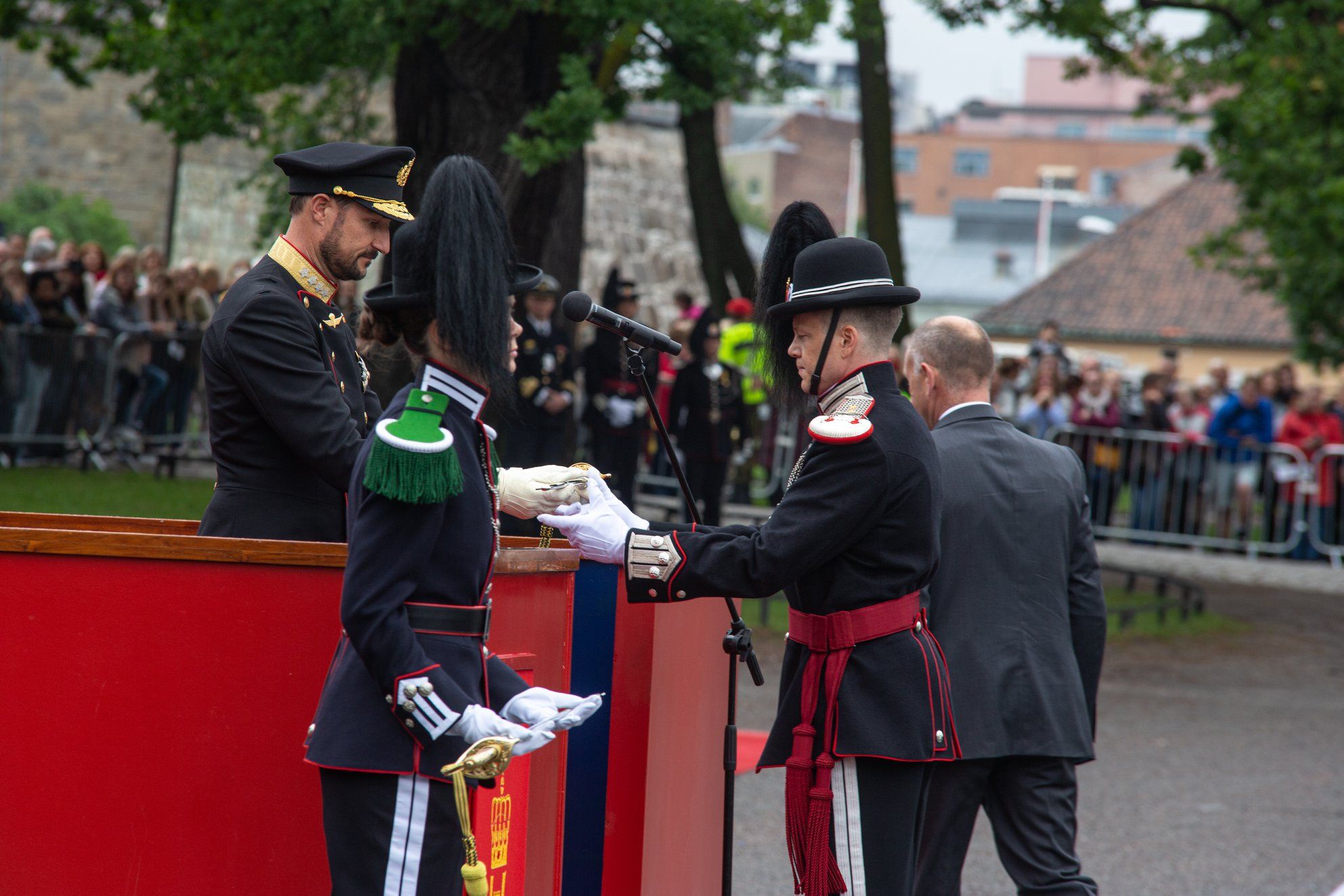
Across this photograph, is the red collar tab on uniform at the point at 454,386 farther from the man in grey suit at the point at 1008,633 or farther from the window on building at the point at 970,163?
the window on building at the point at 970,163

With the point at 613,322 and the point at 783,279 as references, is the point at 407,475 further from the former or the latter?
the point at 783,279

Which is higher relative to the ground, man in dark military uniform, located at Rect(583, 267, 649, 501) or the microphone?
the microphone

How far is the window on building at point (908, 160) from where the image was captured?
86.8m

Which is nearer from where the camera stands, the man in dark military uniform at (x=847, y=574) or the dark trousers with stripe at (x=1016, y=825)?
the man in dark military uniform at (x=847, y=574)

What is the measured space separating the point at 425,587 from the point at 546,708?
0.33m

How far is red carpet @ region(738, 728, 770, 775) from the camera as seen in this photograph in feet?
20.4

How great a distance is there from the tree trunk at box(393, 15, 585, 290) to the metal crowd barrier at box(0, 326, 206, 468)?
522 centimetres

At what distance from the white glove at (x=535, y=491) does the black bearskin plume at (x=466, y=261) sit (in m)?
0.54

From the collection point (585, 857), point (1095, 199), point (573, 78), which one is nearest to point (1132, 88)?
point (1095, 199)

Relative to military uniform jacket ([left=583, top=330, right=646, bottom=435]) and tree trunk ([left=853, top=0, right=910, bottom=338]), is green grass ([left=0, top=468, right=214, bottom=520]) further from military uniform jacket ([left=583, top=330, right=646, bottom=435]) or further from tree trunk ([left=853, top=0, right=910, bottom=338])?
tree trunk ([left=853, top=0, right=910, bottom=338])

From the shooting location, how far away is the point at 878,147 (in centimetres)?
1614

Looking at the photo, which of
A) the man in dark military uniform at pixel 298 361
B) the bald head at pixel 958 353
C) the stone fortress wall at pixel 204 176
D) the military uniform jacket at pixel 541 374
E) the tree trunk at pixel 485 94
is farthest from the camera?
the stone fortress wall at pixel 204 176

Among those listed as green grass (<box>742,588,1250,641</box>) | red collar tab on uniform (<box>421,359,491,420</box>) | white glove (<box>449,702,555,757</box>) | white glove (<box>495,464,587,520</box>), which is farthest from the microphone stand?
green grass (<box>742,588,1250,641</box>)

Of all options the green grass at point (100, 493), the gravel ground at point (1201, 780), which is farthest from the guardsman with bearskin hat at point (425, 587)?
the green grass at point (100, 493)
